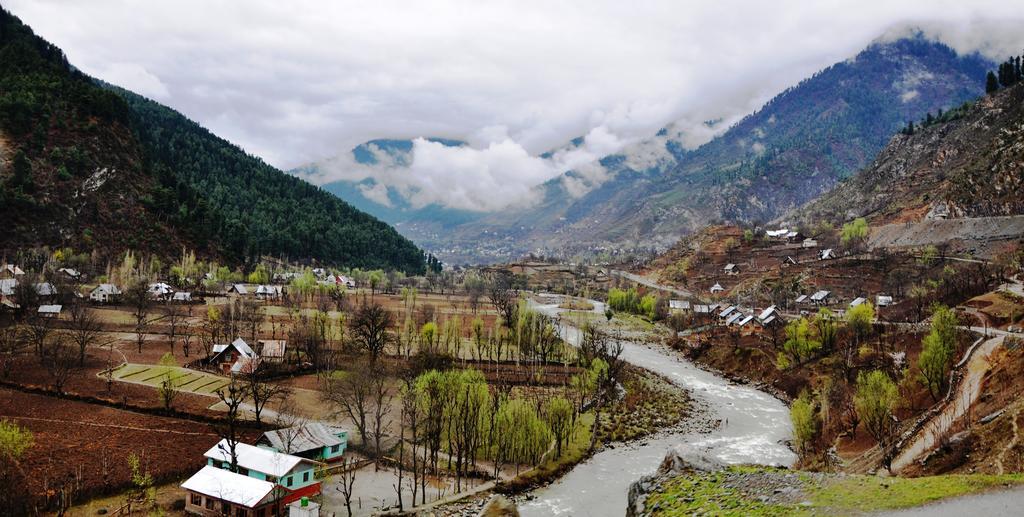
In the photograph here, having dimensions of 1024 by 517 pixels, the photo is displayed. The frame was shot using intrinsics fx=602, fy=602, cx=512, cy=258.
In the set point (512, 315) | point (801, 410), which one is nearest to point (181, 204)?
point (512, 315)

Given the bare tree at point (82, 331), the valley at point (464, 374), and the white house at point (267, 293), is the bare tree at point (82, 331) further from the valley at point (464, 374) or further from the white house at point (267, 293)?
the white house at point (267, 293)

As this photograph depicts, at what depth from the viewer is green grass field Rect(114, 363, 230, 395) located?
5909cm

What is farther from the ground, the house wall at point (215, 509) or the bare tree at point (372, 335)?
the bare tree at point (372, 335)

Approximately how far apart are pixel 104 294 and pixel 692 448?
351ft

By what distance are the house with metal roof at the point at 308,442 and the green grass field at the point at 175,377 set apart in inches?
798

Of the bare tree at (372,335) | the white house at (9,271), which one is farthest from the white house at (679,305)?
the white house at (9,271)

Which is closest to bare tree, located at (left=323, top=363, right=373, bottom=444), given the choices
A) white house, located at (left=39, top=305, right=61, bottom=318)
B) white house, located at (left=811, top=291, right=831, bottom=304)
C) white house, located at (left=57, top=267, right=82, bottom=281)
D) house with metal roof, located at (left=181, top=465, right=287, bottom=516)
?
house with metal roof, located at (left=181, top=465, right=287, bottom=516)

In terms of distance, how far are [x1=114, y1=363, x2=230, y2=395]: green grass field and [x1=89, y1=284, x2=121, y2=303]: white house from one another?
150 feet

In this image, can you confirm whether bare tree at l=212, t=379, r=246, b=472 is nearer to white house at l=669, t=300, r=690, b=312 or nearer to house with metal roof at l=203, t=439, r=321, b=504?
house with metal roof at l=203, t=439, r=321, b=504

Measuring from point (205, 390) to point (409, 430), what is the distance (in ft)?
72.5

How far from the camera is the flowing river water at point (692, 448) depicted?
40.6 m

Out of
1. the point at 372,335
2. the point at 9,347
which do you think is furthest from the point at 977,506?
the point at 9,347

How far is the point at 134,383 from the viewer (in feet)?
191

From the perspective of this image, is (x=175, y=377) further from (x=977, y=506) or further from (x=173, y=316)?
(x=977, y=506)
